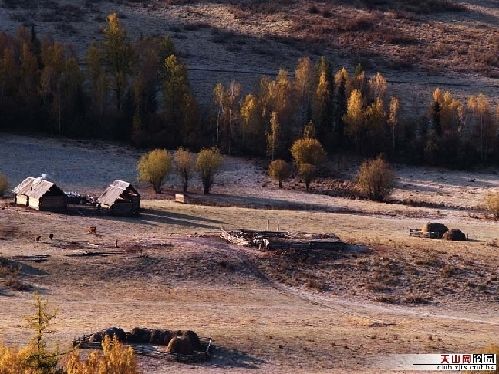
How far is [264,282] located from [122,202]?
1402 cm

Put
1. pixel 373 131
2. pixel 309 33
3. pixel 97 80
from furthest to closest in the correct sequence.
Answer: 1. pixel 309 33
2. pixel 97 80
3. pixel 373 131

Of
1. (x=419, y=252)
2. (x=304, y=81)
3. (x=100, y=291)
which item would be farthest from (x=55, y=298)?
(x=304, y=81)

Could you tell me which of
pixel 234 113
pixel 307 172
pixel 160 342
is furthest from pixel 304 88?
pixel 160 342

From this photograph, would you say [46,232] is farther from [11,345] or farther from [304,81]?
[304,81]

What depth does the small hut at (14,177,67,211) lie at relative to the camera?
2208 inches

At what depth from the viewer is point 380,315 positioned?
138ft

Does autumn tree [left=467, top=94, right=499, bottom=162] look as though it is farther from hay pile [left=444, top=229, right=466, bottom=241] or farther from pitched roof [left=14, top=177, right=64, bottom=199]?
pitched roof [left=14, top=177, right=64, bottom=199]

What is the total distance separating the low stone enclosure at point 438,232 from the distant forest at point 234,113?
25831mm

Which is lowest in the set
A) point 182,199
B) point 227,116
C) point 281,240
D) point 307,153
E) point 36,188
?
point 182,199

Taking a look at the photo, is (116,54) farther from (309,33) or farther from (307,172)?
(309,33)

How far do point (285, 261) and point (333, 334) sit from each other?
39.8 feet

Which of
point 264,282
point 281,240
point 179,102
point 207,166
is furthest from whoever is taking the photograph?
point 179,102

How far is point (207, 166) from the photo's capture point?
68.2m

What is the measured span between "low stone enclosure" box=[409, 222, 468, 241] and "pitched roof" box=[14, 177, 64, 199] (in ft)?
67.2
